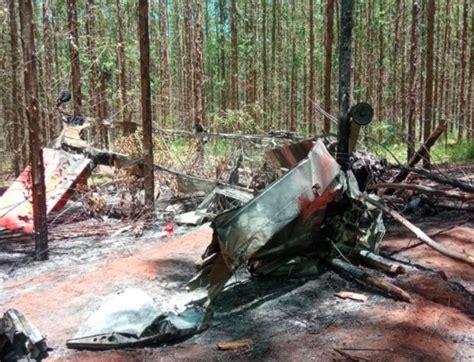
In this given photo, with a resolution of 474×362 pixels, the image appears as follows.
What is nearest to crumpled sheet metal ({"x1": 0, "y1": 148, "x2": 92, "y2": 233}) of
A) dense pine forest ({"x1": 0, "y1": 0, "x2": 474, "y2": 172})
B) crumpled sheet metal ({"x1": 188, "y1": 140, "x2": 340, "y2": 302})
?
dense pine forest ({"x1": 0, "y1": 0, "x2": 474, "y2": 172})

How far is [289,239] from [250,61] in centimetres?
2517

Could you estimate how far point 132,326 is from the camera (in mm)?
4375

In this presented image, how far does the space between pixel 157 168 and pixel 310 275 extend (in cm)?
A: 575

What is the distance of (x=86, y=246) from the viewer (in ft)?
26.9

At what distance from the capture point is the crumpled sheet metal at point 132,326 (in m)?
4.26

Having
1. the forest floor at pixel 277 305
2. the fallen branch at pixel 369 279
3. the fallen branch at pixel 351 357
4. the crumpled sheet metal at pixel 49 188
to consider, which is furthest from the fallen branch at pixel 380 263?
the crumpled sheet metal at pixel 49 188

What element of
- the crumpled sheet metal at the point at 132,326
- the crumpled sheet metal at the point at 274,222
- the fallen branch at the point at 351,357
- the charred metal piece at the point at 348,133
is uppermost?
the charred metal piece at the point at 348,133

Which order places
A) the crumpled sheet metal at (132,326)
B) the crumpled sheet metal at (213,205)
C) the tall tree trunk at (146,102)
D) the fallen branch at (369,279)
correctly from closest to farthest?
the crumpled sheet metal at (132,326)
the fallen branch at (369,279)
the crumpled sheet metal at (213,205)
the tall tree trunk at (146,102)

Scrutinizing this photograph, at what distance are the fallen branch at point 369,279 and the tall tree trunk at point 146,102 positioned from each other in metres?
5.06

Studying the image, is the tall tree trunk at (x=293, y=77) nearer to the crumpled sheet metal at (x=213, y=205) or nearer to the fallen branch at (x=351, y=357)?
the crumpled sheet metal at (x=213, y=205)

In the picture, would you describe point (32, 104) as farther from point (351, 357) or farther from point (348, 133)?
point (351, 357)

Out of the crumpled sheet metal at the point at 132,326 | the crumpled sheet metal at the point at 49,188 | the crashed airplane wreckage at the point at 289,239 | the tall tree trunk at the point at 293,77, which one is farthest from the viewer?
the tall tree trunk at the point at 293,77

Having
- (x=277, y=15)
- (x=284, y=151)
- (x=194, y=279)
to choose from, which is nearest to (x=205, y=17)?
(x=277, y=15)

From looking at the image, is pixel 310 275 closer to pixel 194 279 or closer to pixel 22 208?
pixel 194 279
